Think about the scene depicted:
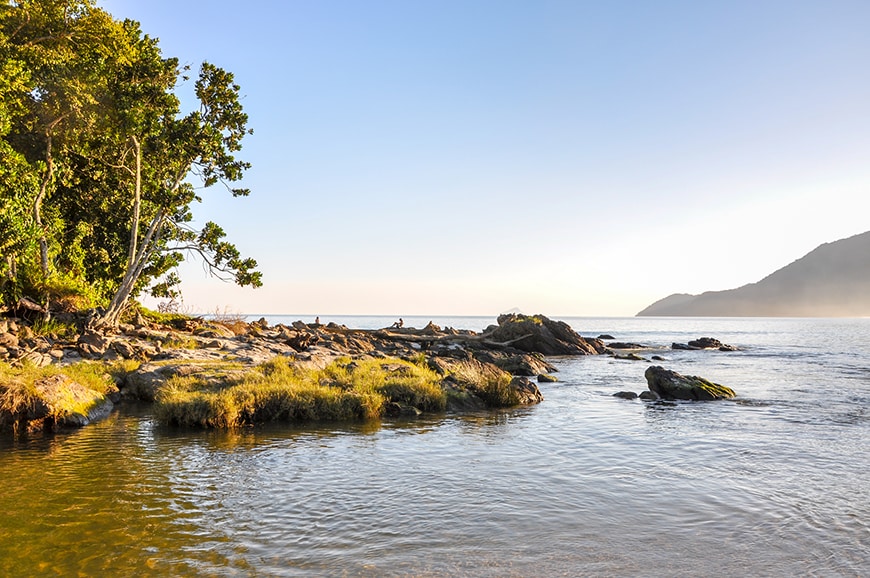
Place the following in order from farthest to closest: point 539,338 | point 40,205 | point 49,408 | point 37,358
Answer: point 539,338
point 40,205
point 37,358
point 49,408

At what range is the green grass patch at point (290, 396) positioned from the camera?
51.1 ft

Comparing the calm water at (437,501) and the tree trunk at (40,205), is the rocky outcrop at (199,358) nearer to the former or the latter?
the tree trunk at (40,205)

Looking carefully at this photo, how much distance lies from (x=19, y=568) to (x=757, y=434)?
17.9 meters

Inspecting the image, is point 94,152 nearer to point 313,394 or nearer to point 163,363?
point 163,363

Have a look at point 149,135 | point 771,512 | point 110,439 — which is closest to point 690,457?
point 771,512

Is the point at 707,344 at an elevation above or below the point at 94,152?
below

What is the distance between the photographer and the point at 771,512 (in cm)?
920

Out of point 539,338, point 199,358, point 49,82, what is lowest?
point 539,338

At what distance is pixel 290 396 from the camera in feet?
55.9

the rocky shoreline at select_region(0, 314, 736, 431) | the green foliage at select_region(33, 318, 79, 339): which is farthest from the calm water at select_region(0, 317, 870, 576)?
the green foliage at select_region(33, 318, 79, 339)

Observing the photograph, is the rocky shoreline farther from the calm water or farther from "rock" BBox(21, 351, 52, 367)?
the calm water

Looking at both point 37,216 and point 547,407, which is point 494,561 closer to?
point 547,407

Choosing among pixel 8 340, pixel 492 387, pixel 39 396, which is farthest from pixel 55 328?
pixel 492 387

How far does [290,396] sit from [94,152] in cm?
2318
